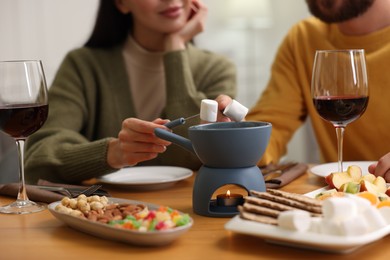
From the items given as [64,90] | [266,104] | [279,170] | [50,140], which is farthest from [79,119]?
[279,170]

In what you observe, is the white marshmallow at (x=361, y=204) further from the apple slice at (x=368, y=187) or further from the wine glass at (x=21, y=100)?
the wine glass at (x=21, y=100)

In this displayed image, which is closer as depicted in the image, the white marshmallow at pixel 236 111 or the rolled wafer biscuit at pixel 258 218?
the rolled wafer biscuit at pixel 258 218

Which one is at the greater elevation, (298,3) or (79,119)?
(298,3)

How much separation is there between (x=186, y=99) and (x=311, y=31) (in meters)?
0.54

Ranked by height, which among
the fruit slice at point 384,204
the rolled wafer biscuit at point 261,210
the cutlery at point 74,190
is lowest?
the cutlery at point 74,190

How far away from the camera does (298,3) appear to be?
3.98m

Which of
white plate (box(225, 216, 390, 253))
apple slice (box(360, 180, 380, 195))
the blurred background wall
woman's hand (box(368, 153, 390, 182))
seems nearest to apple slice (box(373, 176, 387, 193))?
apple slice (box(360, 180, 380, 195))

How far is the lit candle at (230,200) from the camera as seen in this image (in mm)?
1119

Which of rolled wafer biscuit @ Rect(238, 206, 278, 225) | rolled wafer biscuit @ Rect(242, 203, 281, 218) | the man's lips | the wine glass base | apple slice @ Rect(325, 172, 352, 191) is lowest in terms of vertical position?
the wine glass base

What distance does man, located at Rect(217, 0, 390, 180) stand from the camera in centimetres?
201

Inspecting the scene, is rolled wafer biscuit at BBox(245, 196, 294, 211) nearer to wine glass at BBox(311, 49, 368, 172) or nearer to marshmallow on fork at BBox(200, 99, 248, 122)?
marshmallow on fork at BBox(200, 99, 248, 122)

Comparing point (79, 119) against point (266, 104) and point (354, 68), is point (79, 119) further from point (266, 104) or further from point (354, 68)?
point (354, 68)

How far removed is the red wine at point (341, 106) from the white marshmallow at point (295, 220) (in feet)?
1.53

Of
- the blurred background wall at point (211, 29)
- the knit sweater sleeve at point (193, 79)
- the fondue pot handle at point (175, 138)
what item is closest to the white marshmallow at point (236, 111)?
the fondue pot handle at point (175, 138)
